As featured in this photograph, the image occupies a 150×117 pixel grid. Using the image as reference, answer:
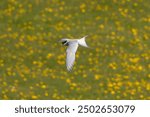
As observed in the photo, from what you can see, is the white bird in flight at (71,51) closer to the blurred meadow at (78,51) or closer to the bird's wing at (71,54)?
the bird's wing at (71,54)

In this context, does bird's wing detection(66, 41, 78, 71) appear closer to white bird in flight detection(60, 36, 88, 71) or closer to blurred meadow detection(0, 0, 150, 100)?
white bird in flight detection(60, 36, 88, 71)

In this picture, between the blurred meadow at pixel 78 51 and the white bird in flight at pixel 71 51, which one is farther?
the blurred meadow at pixel 78 51

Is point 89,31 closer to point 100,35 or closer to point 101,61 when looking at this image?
point 100,35

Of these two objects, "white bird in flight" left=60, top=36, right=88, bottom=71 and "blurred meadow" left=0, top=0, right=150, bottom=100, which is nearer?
"white bird in flight" left=60, top=36, right=88, bottom=71

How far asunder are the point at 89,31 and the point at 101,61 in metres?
1.33

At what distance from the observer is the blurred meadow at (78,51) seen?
9930 millimetres

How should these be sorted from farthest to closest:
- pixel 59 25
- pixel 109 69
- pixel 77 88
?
pixel 59 25, pixel 109 69, pixel 77 88

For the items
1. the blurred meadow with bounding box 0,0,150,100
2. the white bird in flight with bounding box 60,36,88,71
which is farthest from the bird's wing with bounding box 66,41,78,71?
the blurred meadow with bounding box 0,0,150,100

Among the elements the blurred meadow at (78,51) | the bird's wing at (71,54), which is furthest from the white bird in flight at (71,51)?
the blurred meadow at (78,51)

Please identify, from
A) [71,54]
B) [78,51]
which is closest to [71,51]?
[71,54]

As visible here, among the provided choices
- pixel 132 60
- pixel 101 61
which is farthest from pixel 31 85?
pixel 132 60

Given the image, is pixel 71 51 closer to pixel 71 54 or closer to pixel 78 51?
pixel 71 54

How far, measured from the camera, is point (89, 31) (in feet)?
39.2

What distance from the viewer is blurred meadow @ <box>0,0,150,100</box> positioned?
9.93m
